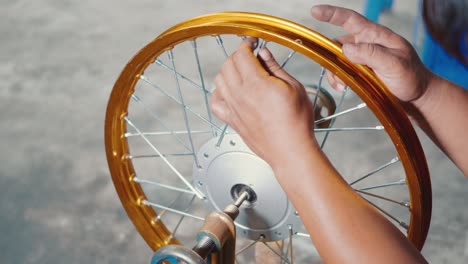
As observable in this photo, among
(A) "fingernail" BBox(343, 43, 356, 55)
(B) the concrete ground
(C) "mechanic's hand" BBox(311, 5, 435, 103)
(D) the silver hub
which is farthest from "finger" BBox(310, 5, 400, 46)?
(B) the concrete ground

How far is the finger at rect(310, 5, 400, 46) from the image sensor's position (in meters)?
0.85

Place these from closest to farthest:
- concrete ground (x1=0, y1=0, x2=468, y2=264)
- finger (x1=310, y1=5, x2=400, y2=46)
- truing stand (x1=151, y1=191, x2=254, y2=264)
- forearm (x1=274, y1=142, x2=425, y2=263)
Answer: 1. forearm (x1=274, y1=142, x2=425, y2=263)
2. truing stand (x1=151, y1=191, x2=254, y2=264)
3. finger (x1=310, y1=5, x2=400, y2=46)
4. concrete ground (x1=0, y1=0, x2=468, y2=264)

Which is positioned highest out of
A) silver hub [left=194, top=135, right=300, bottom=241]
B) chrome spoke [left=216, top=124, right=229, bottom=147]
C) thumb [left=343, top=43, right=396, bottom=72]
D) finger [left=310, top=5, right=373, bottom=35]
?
finger [left=310, top=5, right=373, bottom=35]

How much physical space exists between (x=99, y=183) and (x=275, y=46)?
2.82ft

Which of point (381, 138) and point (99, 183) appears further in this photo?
point (381, 138)

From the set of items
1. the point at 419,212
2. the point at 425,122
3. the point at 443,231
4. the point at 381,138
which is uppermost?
the point at 425,122

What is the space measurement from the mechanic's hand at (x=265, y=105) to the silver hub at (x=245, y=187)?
5.9 inches

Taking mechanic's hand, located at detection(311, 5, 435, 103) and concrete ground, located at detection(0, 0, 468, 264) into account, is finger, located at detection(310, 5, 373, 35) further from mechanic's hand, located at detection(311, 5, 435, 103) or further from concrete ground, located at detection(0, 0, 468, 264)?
concrete ground, located at detection(0, 0, 468, 264)

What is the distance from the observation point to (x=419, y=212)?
2.81 ft

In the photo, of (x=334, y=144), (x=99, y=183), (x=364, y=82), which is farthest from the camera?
(x=334, y=144)

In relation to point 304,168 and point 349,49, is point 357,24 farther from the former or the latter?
point 304,168

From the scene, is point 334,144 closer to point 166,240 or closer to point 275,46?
point 275,46

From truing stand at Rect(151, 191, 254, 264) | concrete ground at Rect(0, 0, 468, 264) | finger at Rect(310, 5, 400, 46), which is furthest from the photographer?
concrete ground at Rect(0, 0, 468, 264)

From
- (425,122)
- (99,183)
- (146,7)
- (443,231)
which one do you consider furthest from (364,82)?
(146,7)
